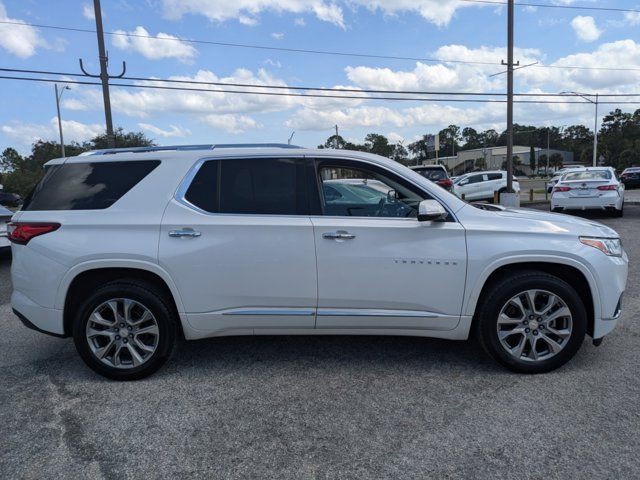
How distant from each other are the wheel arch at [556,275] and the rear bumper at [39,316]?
→ 10.3ft

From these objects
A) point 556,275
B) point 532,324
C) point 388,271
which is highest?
point 388,271

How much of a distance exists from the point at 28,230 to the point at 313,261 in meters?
2.20

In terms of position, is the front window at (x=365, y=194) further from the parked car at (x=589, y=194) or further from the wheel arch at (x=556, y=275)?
the parked car at (x=589, y=194)

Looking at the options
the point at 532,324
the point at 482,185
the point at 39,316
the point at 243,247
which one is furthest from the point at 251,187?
the point at 482,185

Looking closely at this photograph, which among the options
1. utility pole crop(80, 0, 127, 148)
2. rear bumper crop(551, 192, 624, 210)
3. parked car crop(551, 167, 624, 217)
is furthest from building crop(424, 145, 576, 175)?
utility pole crop(80, 0, 127, 148)

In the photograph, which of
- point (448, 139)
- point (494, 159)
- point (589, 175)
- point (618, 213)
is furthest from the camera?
point (448, 139)

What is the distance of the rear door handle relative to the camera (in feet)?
11.9

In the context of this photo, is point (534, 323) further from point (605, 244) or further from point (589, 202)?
point (589, 202)

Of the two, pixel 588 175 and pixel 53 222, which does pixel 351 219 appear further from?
pixel 588 175

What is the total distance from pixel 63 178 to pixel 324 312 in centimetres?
232

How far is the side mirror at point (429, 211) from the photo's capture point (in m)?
3.47

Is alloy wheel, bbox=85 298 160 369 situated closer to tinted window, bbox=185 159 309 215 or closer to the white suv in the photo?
the white suv

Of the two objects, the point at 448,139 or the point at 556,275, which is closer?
the point at 556,275

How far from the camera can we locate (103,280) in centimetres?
381
